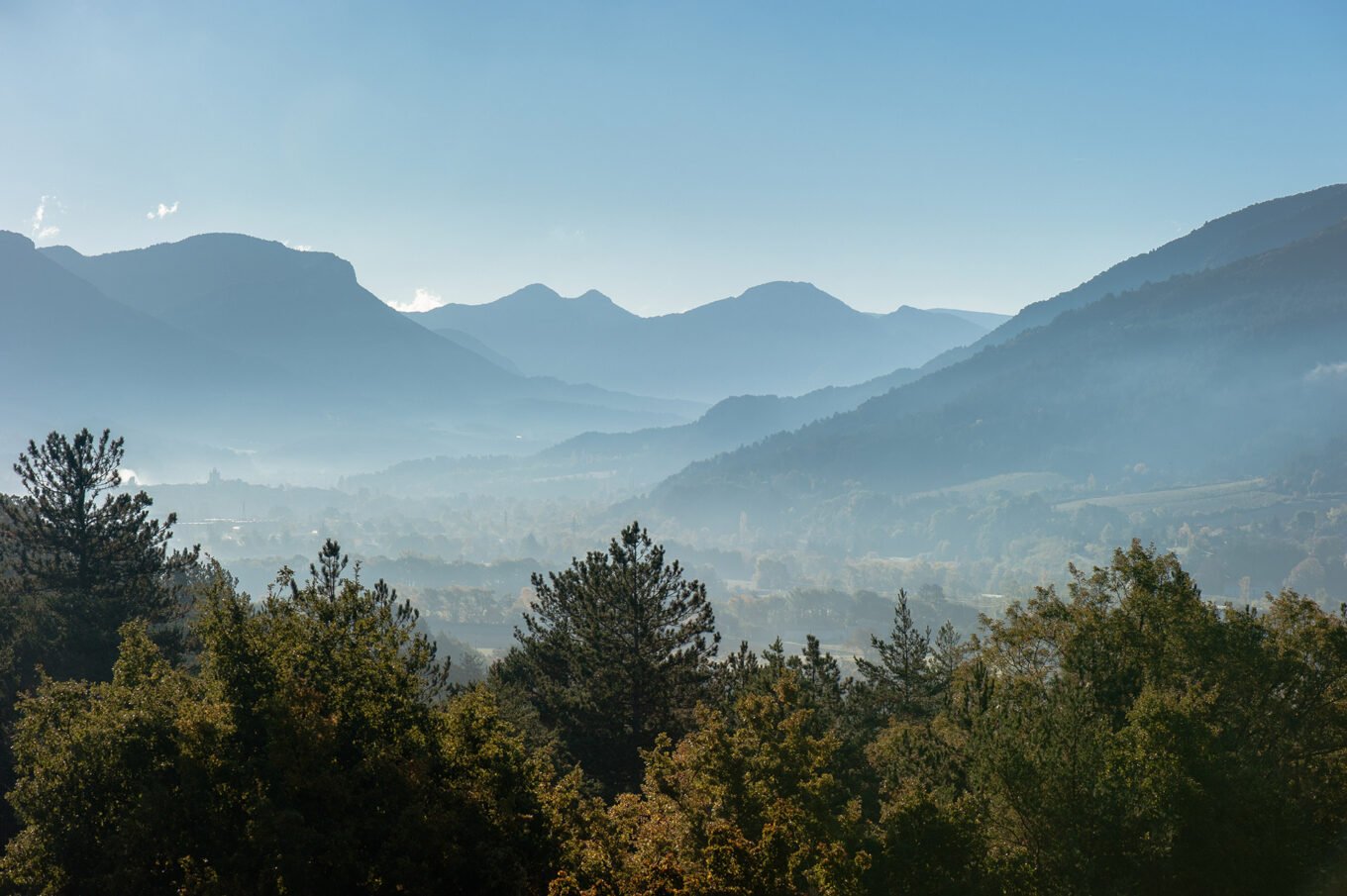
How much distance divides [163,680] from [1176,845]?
857 inches

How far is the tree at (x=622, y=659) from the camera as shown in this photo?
33625 millimetres

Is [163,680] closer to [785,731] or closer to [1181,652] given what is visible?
[785,731]

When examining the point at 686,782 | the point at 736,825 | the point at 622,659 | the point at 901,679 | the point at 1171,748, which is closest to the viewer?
the point at 736,825

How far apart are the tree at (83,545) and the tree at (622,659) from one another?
59.1ft

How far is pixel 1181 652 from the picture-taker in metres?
25.4

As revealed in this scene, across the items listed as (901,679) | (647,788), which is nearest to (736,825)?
(647,788)

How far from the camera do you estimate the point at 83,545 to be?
40.6 metres

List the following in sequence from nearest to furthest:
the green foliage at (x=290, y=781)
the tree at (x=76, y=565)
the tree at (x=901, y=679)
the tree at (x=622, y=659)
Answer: the green foliage at (x=290, y=781), the tree at (x=622, y=659), the tree at (x=901, y=679), the tree at (x=76, y=565)

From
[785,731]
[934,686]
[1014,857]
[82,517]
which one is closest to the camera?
[1014,857]

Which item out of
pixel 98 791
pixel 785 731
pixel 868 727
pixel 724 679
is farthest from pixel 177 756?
pixel 868 727

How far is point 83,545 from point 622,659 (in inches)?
999

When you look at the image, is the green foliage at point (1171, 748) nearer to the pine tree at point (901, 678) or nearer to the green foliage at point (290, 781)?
the pine tree at point (901, 678)

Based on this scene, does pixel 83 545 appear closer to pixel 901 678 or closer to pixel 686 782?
pixel 686 782

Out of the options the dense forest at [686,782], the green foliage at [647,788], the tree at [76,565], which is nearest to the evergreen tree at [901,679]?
the dense forest at [686,782]
